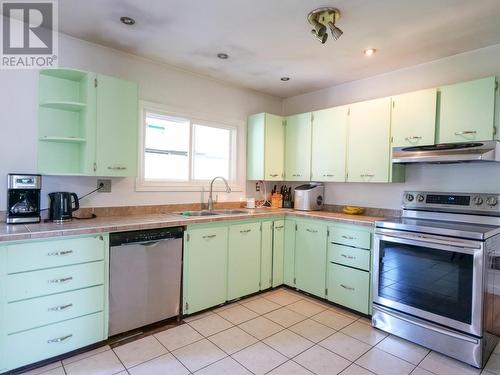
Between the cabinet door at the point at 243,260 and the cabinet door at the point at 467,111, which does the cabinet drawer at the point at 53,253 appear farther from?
the cabinet door at the point at 467,111

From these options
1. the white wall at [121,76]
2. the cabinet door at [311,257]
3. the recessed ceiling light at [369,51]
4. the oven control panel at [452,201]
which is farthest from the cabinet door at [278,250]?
the recessed ceiling light at [369,51]

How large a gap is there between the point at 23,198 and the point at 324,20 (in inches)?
101

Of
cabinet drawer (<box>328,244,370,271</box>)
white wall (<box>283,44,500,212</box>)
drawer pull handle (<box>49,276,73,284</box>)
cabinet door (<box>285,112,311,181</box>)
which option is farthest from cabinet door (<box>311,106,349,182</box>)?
drawer pull handle (<box>49,276,73,284</box>)

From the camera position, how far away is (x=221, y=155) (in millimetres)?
3697

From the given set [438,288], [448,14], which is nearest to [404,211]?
[438,288]

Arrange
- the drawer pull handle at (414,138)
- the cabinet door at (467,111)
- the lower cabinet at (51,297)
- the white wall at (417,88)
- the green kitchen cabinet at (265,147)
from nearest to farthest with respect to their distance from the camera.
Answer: the lower cabinet at (51,297), the cabinet door at (467,111), the white wall at (417,88), the drawer pull handle at (414,138), the green kitchen cabinet at (265,147)

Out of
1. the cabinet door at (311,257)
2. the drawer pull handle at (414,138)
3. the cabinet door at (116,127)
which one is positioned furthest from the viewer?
the cabinet door at (311,257)

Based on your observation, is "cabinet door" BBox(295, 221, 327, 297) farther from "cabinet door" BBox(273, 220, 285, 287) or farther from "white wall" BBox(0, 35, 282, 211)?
"white wall" BBox(0, 35, 282, 211)

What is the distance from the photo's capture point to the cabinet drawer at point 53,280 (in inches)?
71.1

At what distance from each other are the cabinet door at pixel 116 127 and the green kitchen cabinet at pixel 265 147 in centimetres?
158

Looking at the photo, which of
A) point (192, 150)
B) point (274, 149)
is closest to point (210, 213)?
point (192, 150)

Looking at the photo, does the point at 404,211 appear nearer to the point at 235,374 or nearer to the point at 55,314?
the point at 235,374

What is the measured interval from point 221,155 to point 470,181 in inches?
102

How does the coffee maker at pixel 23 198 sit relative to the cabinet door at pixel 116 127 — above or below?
below
